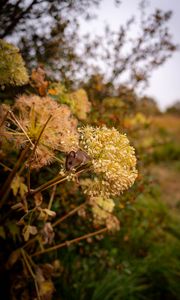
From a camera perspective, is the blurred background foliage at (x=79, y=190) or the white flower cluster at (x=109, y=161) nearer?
the white flower cluster at (x=109, y=161)

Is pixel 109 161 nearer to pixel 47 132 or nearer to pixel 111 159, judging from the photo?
pixel 111 159

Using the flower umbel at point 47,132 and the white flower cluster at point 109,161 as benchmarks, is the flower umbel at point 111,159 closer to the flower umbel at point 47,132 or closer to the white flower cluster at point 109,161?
the white flower cluster at point 109,161

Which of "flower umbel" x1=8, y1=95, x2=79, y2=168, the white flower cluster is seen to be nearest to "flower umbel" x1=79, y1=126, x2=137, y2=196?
the white flower cluster

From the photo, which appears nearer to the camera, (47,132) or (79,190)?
(47,132)

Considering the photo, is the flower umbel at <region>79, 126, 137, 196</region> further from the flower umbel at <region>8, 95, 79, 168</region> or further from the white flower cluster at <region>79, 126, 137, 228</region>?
the flower umbel at <region>8, 95, 79, 168</region>

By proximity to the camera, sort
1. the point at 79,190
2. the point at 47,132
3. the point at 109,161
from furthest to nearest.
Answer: the point at 79,190 < the point at 47,132 < the point at 109,161

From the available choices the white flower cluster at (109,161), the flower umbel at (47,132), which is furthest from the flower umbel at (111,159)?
the flower umbel at (47,132)

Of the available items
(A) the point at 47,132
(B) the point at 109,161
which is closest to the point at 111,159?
(B) the point at 109,161

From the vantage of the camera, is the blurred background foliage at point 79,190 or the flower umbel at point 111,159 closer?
the flower umbel at point 111,159

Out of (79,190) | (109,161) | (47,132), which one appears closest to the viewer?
(109,161)

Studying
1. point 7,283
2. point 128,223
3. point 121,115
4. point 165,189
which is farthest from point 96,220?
point 165,189

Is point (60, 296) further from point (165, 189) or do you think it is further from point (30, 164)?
point (165, 189)
